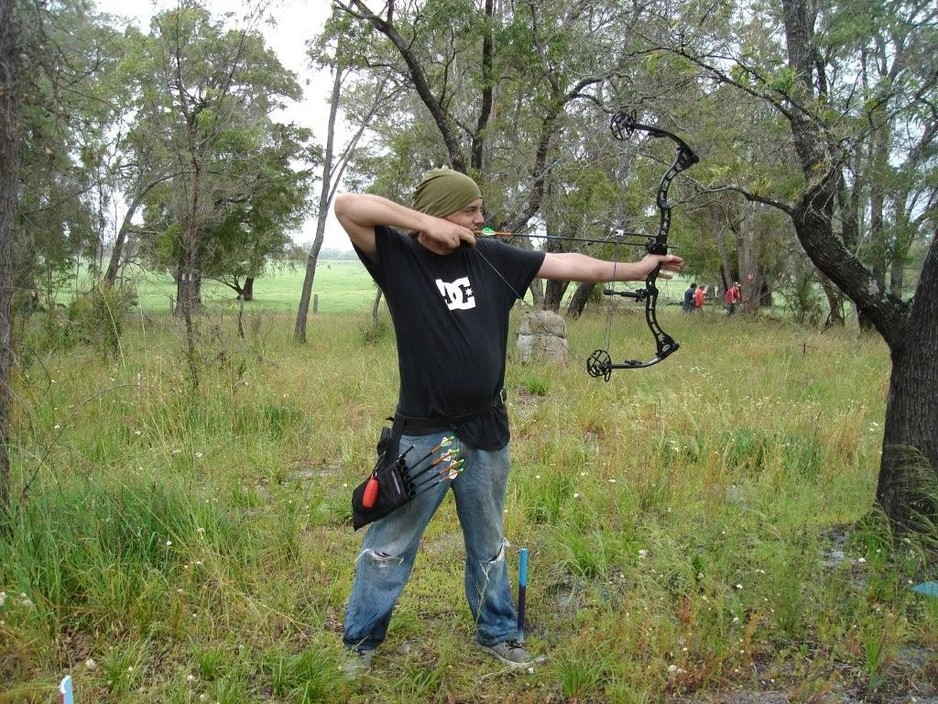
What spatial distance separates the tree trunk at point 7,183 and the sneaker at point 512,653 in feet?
7.10

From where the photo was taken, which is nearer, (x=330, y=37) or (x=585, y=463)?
(x=585, y=463)

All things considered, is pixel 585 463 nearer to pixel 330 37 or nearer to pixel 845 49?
pixel 845 49

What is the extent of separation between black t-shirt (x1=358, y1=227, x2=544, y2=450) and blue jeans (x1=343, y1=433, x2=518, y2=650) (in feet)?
0.33

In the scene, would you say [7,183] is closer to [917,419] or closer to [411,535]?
[411,535]

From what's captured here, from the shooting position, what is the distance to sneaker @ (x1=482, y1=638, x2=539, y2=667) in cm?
271

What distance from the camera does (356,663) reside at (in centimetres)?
258

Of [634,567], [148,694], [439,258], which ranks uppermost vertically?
[439,258]

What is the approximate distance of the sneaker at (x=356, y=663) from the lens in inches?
101

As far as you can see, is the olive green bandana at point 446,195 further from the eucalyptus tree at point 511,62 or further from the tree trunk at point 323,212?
the tree trunk at point 323,212

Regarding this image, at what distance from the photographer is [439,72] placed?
10805 millimetres

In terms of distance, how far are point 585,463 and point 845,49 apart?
203 inches

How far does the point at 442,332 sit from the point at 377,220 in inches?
17.4

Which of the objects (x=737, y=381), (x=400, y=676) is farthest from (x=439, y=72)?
(x=400, y=676)

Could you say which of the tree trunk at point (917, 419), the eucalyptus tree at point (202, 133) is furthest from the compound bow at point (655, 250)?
the eucalyptus tree at point (202, 133)
